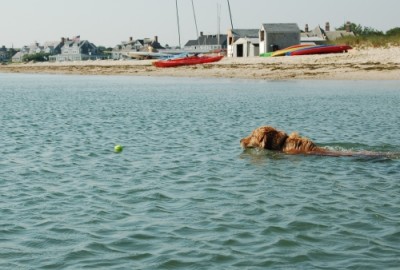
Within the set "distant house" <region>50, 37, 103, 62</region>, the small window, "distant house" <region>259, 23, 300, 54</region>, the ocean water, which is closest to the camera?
the ocean water

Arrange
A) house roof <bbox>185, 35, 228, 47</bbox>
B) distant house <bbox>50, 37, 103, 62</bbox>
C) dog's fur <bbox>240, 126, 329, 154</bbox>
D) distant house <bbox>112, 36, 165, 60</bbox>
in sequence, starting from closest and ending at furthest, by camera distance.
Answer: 1. dog's fur <bbox>240, 126, 329, 154</bbox>
2. house roof <bbox>185, 35, 228, 47</bbox>
3. distant house <bbox>112, 36, 165, 60</bbox>
4. distant house <bbox>50, 37, 103, 62</bbox>

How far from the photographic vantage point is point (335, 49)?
2169 inches

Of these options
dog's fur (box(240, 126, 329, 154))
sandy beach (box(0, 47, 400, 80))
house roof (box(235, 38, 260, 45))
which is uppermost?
house roof (box(235, 38, 260, 45))

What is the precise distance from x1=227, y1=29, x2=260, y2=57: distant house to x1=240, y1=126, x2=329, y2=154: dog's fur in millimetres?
66519

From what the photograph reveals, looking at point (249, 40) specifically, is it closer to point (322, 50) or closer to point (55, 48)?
point (322, 50)

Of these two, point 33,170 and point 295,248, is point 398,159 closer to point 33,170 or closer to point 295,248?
point 295,248

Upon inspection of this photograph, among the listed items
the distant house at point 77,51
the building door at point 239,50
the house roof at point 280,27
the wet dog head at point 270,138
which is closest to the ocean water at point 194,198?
the wet dog head at point 270,138

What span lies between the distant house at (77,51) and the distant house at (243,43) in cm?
8337

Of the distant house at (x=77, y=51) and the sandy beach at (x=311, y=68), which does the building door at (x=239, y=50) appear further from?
the distant house at (x=77, y=51)

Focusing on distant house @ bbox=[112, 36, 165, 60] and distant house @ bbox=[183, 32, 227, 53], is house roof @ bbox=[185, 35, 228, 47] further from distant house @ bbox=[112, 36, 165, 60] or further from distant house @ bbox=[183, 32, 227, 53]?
distant house @ bbox=[112, 36, 165, 60]

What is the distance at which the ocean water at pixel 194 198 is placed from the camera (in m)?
7.23

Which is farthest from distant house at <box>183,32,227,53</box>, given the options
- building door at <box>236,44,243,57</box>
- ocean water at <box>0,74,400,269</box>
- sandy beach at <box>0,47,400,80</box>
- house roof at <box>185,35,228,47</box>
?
ocean water at <box>0,74,400,269</box>

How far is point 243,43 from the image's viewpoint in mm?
82812

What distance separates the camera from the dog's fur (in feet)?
45.1
